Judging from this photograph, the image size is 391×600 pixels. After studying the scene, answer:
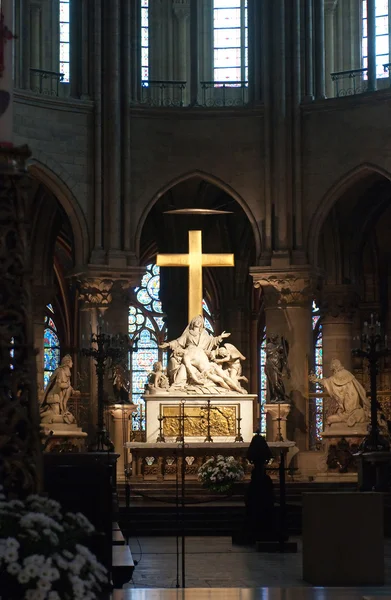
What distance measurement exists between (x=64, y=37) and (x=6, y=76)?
75.8 feet

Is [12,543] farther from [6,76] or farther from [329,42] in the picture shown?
[329,42]

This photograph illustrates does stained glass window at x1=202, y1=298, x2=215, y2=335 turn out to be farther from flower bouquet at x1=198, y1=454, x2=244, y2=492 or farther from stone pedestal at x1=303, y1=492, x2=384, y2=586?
stone pedestal at x1=303, y1=492, x2=384, y2=586

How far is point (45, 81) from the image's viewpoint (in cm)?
2772

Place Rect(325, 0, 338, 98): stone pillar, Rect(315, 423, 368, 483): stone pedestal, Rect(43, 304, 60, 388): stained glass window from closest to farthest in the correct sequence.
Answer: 1. Rect(315, 423, 368, 483): stone pedestal
2. Rect(325, 0, 338, 98): stone pillar
3. Rect(43, 304, 60, 388): stained glass window

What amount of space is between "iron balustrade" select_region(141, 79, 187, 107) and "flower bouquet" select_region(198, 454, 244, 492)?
32.6ft

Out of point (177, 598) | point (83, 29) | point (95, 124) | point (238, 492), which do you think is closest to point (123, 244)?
point (95, 124)

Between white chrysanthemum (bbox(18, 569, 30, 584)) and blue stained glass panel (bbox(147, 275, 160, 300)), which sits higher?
blue stained glass panel (bbox(147, 275, 160, 300))

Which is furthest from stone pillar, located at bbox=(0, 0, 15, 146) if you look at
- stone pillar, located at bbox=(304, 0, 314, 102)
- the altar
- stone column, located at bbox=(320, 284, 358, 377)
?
stone column, located at bbox=(320, 284, 358, 377)

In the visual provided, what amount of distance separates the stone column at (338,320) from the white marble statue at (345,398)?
14.6ft

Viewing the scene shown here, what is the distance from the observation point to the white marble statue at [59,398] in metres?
25.3

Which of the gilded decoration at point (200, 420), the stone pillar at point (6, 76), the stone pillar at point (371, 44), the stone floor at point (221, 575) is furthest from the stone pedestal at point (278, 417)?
the stone pillar at point (6, 76)

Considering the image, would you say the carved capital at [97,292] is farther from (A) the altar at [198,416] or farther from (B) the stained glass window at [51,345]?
(B) the stained glass window at [51,345]

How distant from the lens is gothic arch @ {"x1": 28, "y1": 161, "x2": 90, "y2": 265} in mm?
26859

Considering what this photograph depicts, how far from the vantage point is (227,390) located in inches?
979
